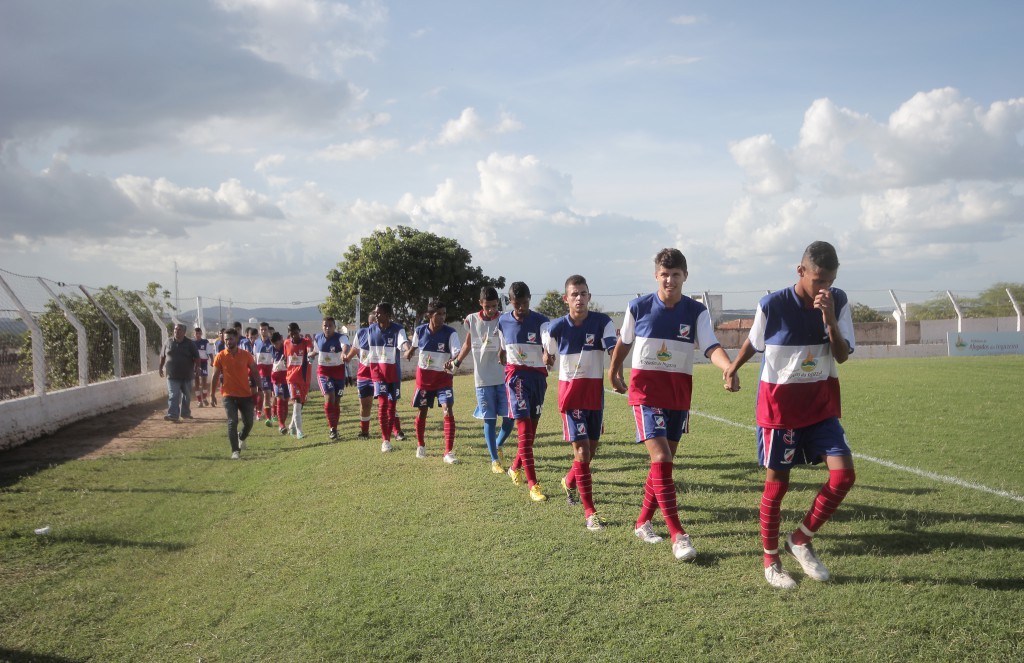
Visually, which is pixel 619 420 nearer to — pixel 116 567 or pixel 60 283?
pixel 116 567

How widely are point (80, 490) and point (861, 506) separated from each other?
8477 millimetres

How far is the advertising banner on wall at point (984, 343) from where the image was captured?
2817cm

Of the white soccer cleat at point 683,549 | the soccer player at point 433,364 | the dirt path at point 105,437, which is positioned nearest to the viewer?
the white soccer cleat at point 683,549

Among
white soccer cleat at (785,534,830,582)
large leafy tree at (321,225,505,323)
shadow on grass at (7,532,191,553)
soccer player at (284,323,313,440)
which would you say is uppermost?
large leafy tree at (321,225,505,323)

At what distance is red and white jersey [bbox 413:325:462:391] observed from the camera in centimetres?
911

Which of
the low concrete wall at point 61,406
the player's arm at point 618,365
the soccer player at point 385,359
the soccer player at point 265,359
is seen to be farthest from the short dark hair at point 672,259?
the soccer player at point 265,359

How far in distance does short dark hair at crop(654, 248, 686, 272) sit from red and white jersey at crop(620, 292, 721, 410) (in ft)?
0.92

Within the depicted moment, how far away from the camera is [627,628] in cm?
364

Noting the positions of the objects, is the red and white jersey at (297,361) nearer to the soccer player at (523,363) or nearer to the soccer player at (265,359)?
the soccer player at (265,359)

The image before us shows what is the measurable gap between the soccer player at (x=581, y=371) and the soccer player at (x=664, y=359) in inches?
27.4

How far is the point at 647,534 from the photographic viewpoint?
4.92 m

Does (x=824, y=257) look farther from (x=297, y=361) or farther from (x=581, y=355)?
(x=297, y=361)

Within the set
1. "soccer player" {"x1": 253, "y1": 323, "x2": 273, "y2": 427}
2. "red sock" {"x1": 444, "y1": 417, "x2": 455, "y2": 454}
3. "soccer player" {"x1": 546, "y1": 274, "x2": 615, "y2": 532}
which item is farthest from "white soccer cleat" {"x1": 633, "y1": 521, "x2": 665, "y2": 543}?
"soccer player" {"x1": 253, "y1": 323, "x2": 273, "y2": 427}

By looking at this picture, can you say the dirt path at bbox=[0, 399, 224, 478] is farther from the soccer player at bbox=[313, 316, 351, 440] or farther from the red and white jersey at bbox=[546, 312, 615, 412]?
the red and white jersey at bbox=[546, 312, 615, 412]
